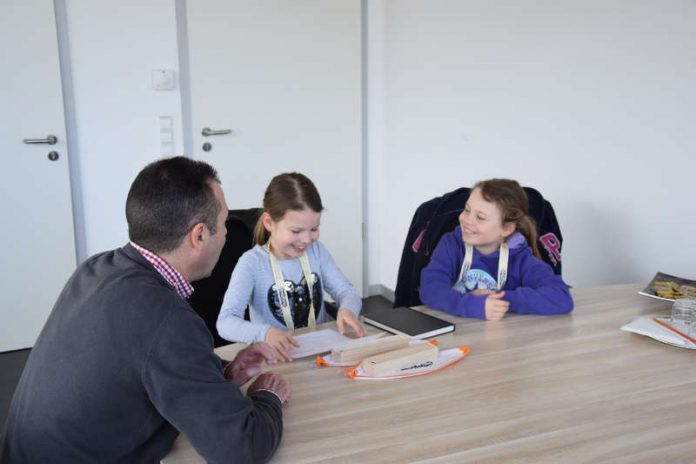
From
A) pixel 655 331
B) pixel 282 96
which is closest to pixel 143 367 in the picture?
pixel 655 331

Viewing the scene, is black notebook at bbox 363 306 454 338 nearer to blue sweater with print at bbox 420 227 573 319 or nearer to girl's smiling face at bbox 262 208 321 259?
blue sweater with print at bbox 420 227 573 319

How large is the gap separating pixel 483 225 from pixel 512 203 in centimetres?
13

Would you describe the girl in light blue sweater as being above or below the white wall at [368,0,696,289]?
below

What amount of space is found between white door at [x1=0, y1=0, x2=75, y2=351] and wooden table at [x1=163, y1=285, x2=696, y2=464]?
248cm

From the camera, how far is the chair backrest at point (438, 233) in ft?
7.79

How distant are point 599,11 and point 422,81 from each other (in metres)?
1.44

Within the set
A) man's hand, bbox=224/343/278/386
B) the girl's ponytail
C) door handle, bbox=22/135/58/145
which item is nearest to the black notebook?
man's hand, bbox=224/343/278/386

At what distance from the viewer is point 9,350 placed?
3.59 meters

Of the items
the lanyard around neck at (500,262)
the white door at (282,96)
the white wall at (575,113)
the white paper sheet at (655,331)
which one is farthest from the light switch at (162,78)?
the white paper sheet at (655,331)

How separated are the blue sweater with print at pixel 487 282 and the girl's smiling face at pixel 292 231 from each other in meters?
0.41

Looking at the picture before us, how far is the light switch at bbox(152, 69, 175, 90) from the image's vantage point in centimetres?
364

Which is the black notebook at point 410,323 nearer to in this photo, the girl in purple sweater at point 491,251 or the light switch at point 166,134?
the girl in purple sweater at point 491,251

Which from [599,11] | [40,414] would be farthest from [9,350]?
[599,11]

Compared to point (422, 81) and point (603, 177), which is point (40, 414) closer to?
point (603, 177)
